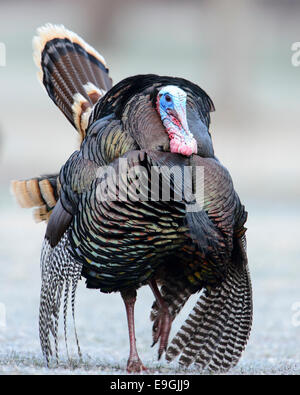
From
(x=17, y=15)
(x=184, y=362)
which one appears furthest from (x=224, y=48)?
(x=17, y=15)

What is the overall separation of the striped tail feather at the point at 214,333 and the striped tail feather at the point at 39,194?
111 cm

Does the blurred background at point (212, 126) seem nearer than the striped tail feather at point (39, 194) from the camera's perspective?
No

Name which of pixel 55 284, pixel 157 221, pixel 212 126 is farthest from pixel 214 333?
pixel 212 126

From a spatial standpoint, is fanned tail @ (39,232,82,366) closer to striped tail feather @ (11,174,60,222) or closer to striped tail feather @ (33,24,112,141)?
striped tail feather @ (11,174,60,222)

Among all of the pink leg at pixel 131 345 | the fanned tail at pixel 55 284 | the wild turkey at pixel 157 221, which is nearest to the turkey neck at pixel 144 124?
the wild turkey at pixel 157 221

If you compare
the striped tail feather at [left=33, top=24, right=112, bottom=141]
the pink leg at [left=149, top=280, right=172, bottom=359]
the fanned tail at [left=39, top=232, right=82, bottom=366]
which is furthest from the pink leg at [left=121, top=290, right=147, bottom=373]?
the striped tail feather at [left=33, top=24, right=112, bottom=141]

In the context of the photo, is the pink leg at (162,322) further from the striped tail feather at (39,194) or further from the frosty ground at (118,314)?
the striped tail feather at (39,194)

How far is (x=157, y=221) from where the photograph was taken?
4129mm

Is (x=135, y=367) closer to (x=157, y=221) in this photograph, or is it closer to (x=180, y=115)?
(x=157, y=221)

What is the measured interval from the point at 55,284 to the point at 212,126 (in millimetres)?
14483

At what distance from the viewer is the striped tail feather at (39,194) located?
5.23m

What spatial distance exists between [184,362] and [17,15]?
31114 millimetres

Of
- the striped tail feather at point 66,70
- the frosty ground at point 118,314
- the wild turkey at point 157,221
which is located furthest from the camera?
the striped tail feather at point 66,70

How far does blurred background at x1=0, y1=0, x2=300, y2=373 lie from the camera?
6.90m
